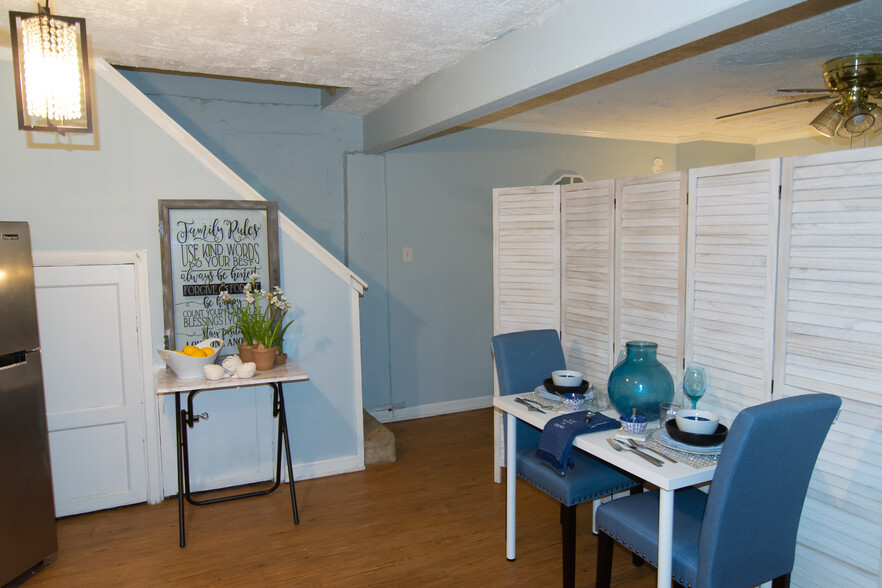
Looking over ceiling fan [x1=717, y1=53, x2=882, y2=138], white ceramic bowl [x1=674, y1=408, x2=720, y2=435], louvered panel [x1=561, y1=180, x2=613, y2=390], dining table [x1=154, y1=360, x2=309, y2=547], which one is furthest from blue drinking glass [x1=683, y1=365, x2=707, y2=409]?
ceiling fan [x1=717, y1=53, x2=882, y2=138]

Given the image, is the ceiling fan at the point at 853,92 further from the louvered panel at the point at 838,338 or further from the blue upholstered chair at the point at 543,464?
the blue upholstered chair at the point at 543,464

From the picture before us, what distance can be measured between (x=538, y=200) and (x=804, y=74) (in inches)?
70.6

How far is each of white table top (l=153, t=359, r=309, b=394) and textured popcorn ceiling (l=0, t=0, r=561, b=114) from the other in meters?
1.54

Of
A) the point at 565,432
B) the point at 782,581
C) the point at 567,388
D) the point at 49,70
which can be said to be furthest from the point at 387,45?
the point at 782,581

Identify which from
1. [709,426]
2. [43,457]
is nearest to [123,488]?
[43,457]

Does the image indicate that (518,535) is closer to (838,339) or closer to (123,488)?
(838,339)

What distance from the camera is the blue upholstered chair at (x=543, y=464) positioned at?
2.34 meters

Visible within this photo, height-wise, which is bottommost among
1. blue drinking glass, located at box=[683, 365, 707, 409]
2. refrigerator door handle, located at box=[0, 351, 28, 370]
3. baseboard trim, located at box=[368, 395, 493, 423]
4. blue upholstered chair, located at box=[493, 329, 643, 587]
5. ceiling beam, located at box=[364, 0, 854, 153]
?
baseboard trim, located at box=[368, 395, 493, 423]

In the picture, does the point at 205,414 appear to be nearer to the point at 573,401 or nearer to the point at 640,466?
the point at 573,401

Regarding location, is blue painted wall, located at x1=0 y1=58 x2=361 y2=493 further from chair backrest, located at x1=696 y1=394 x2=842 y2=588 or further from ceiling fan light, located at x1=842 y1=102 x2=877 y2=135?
ceiling fan light, located at x1=842 y1=102 x2=877 y2=135

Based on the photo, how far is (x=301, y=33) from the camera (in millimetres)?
2533

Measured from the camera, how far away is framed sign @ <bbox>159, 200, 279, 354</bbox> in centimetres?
318

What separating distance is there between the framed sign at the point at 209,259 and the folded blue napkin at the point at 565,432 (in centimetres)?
182

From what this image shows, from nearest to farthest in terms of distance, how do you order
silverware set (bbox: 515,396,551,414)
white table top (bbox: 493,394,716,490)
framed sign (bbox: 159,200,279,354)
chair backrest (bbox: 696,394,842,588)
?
chair backrest (bbox: 696,394,842,588) → white table top (bbox: 493,394,716,490) → silverware set (bbox: 515,396,551,414) → framed sign (bbox: 159,200,279,354)
